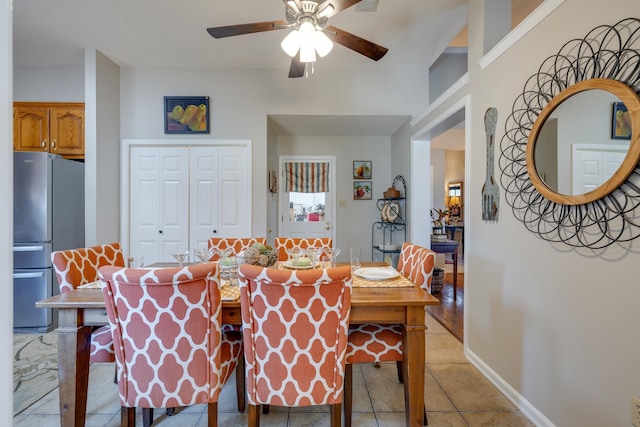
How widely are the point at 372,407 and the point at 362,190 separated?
3.33m

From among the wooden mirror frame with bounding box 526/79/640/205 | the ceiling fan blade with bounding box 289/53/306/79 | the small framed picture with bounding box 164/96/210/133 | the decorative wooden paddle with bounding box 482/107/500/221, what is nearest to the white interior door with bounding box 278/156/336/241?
the small framed picture with bounding box 164/96/210/133

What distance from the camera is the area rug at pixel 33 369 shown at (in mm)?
1820

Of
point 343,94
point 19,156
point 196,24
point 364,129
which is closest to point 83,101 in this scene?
point 19,156

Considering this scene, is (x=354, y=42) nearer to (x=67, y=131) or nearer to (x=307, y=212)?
(x=307, y=212)

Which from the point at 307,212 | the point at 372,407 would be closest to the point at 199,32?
the point at 307,212

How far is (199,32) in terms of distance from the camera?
287cm

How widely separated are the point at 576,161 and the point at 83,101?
4660 mm

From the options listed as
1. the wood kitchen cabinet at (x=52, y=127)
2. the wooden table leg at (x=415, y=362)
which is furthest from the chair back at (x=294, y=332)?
the wood kitchen cabinet at (x=52, y=127)

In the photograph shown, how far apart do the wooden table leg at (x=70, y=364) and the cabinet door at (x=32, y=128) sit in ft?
9.77

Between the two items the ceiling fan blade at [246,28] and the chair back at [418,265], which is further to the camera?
the ceiling fan blade at [246,28]

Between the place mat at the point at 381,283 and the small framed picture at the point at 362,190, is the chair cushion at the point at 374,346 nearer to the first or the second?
the place mat at the point at 381,283

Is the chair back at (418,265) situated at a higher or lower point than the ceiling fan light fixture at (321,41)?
lower

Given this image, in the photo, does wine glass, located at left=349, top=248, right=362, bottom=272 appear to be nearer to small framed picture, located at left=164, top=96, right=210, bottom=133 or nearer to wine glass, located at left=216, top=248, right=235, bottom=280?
wine glass, located at left=216, top=248, right=235, bottom=280

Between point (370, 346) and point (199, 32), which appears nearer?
point (370, 346)
